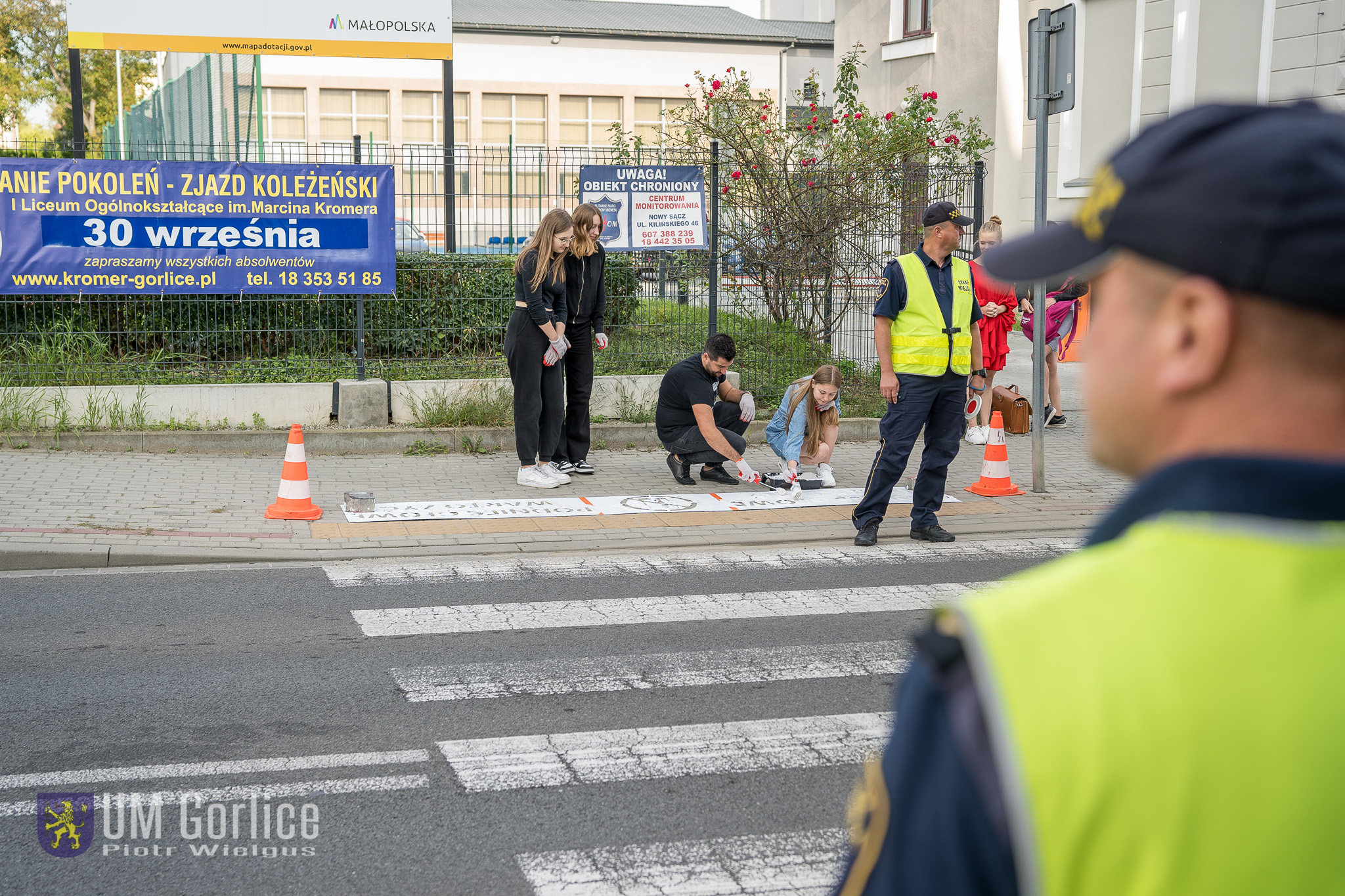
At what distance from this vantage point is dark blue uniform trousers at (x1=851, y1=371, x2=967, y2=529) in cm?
780

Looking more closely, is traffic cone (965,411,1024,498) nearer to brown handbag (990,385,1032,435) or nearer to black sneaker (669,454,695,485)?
black sneaker (669,454,695,485)

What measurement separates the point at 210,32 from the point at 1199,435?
13.8 meters

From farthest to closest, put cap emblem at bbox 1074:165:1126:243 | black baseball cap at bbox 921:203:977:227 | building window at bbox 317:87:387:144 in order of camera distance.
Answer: building window at bbox 317:87:387:144, black baseball cap at bbox 921:203:977:227, cap emblem at bbox 1074:165:1126:243

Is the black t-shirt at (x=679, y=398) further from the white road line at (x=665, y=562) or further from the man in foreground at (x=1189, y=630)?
the man in foreground at (x=1189, y=630)

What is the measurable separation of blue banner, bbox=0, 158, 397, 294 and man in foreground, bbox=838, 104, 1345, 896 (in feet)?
35.7

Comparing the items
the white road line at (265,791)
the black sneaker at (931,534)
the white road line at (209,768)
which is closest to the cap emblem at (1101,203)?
the white road line at (265,791)

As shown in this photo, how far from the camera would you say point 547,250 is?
918 cm

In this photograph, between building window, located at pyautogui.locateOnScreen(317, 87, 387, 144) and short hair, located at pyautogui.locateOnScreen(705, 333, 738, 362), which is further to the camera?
building window, located at pyautogui.locateOnScreen(317, 87, 387, 144)

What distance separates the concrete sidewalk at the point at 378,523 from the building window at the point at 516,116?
39.1 meters

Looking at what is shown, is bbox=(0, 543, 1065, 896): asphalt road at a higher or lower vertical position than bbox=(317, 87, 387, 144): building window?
lower

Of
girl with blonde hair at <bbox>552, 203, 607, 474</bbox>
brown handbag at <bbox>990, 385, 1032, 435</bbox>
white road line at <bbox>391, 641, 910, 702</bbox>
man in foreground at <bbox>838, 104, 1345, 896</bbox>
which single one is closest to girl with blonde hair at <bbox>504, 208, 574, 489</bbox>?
girl with blonde hair at <bbox>552, 203, 607, 474</bbox>

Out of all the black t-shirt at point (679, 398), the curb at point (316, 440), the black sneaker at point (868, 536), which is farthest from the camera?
the curb at point (316, 440)

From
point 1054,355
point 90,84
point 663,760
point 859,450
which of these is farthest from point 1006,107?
point 90,84

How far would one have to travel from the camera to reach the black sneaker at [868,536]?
802 cm
